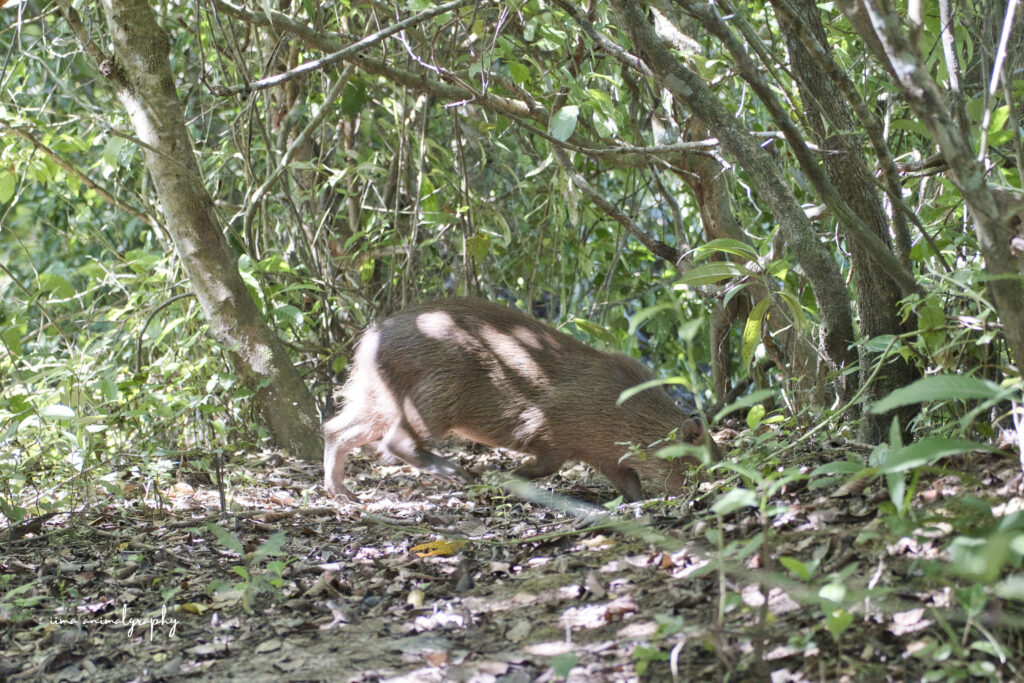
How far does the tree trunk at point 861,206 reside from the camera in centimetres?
313

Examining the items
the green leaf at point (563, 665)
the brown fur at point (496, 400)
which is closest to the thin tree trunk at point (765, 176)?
the brown fur at point (496, 400)

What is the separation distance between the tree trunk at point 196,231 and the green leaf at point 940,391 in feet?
11.5

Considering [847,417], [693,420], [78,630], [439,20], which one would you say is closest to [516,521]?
[693,420]

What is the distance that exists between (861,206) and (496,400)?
215cm

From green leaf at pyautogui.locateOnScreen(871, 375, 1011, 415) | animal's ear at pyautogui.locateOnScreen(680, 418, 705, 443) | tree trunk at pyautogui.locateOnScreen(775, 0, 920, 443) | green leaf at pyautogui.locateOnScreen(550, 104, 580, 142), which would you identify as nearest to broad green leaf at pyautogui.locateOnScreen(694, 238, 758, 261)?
tree trunk at pyautogui.locateOnScreen(775, 0, 920, 443)

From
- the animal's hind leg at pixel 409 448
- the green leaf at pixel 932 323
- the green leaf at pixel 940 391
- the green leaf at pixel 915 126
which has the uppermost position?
the green leaf at pixel 915 126

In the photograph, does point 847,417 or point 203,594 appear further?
point 847,417

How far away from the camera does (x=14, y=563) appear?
3.13 m

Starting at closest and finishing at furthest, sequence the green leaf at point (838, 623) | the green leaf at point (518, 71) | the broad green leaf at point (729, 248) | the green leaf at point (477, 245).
A: the green leaf at point (838, 623), the broad green leaf at point (729, 248), the green leaf at point (518, 71), the green leaf at point (477, 245)

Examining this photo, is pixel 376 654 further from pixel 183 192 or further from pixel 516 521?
pixel 183 192

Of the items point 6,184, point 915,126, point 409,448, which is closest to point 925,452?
point 915,126

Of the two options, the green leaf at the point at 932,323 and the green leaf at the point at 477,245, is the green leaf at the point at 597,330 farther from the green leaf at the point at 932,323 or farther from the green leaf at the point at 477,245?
the green leaf at the point at 932,323

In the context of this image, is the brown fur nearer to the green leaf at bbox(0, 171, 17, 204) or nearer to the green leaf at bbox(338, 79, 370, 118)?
the green leaf at bbox(338, 79, 370, 118)

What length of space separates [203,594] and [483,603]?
35.5 inches
